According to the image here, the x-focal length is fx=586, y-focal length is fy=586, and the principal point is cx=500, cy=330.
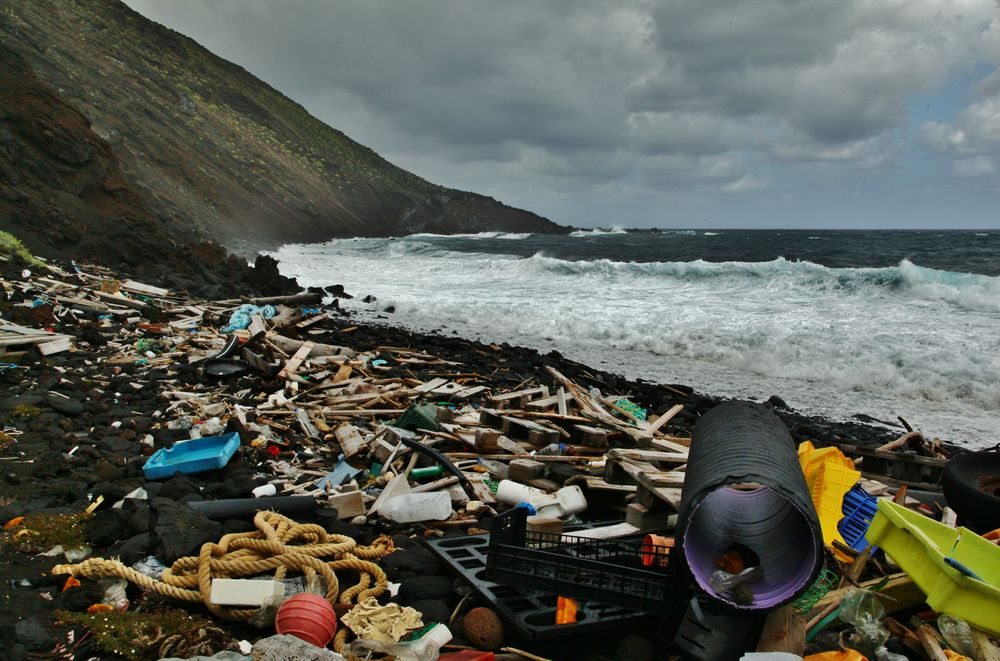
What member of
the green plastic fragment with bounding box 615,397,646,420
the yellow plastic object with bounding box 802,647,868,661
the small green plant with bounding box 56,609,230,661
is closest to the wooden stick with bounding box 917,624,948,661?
the yellow plastic object with bounding box 802,647,868,661

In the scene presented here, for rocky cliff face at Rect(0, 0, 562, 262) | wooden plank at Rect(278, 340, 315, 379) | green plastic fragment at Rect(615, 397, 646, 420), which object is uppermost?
rocky cliff face at Rect(0, 0, 562, 262)

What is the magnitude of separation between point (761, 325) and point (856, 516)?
11518 mm

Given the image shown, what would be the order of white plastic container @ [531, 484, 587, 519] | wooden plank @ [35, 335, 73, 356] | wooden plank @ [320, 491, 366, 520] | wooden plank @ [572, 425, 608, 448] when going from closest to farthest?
wooden plank @ [320, 491, 366, 520] → white plastic container @ [531, 484, 587, 519] → wooden plank @ [572, 425, 608, 448] → wooden plank @ [35, 335, 73, 356]

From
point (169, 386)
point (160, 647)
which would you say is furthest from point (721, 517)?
point (169, 386)

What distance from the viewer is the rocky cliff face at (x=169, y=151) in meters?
17.5

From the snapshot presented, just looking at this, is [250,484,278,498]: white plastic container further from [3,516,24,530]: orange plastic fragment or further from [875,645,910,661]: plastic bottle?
[875,645,910,661]: plastic bottle

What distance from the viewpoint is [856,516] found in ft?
12.5

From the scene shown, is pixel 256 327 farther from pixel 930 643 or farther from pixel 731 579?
pixel 930 643

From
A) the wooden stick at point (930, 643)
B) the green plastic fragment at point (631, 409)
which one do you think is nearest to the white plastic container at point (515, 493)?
the wooden stick at point (930, 643)

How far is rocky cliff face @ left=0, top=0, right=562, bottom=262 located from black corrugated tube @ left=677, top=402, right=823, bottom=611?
16.1 meters

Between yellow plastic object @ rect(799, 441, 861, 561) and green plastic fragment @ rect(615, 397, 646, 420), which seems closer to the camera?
yellow plastic object @ rect(799, 441, 861, 561)

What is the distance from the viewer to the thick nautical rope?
10.0 ft

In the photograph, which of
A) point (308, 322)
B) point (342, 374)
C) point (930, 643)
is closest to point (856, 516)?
point (930, 643)

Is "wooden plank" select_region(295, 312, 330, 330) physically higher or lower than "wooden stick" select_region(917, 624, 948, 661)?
higher
